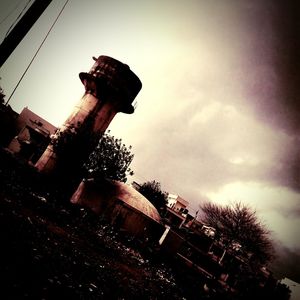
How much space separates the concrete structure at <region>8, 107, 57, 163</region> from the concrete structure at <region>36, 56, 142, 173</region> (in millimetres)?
4774

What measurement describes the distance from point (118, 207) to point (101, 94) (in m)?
8.15

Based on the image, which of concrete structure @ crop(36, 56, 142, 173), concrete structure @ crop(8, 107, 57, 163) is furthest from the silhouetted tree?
concrete structure @ crop(8, 107, 57, 163)

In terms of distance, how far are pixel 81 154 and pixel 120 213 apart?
4.82 meters

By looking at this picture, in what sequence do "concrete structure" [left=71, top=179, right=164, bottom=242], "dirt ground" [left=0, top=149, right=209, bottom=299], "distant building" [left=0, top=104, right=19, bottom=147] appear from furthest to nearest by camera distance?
"distant building" [left=0, top=104, right=19, bottom=147] < "concrete structure" [left=71, top=179, right=164, bottom=242] < "dirt ground" [left=0, top=149, right=209, bottom=299]

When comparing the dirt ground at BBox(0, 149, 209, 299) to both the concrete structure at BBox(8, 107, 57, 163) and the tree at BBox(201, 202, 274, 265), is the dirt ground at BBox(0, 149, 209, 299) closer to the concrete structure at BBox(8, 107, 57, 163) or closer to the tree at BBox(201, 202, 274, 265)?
the concrete structure at BBox(8, 107, 57, 163)

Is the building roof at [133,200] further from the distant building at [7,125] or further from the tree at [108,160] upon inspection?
the distant building at [7,125]

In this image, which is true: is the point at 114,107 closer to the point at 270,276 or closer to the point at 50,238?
the point at 50,238

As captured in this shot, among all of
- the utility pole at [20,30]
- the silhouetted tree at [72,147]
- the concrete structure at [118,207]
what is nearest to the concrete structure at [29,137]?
the silhouetted tree at [72,147]

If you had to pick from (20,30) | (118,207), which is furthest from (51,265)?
(118,207)

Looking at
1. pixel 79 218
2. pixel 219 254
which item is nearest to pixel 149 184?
pixel 219 254

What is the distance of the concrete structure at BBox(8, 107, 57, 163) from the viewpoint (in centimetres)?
2605

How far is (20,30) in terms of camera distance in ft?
27.1

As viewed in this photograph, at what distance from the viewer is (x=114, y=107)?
60.1 feet

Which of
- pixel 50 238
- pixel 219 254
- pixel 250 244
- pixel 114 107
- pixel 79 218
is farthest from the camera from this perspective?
pixel 250 244
